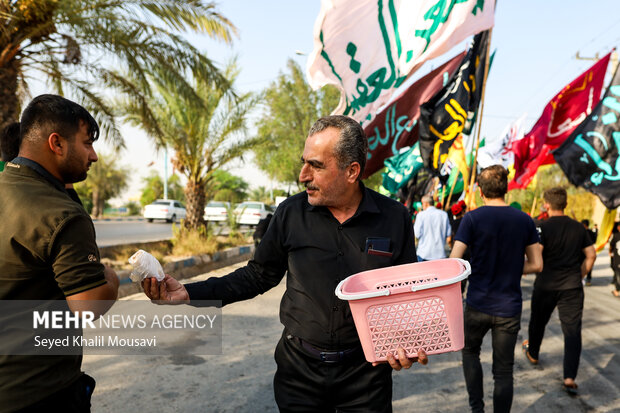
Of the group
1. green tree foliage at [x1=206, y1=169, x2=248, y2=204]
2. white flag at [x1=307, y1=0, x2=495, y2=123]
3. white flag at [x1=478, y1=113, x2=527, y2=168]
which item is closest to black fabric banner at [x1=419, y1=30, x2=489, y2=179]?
white flag at [x1=307, y1=0, x2=495, y2=123]

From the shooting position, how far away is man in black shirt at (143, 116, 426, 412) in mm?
2135

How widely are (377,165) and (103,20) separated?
5.76m

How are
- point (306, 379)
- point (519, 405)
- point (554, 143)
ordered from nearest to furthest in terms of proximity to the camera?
point (306, 379) → point (519, 405) → point (554, 143)

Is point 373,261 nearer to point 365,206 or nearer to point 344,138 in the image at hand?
point 365,206

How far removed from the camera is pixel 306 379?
2170 millimetres

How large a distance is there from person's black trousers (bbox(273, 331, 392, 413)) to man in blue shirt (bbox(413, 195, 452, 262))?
511 centimetres

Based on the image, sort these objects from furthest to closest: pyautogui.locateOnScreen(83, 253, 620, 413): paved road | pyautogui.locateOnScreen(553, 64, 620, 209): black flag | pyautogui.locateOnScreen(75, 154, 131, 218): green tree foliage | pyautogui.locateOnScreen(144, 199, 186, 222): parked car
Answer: pyautogui.locateOnScreen(75, 154, 131, 218): green tree foliage < pyautogui.locateOnScreen(144, 199, 186, 222): parked car < pyautogui.locateOnScreen(553, 64, 620, 209): black flag < pyautogui.locateOnScreen(83, 253, 620, 413): paved road

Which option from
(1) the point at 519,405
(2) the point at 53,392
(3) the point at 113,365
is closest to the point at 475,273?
(1) the point at 519,405

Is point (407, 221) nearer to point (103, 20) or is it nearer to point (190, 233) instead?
point (103, 20)

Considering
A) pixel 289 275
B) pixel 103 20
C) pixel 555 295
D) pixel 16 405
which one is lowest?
pixel 555 295

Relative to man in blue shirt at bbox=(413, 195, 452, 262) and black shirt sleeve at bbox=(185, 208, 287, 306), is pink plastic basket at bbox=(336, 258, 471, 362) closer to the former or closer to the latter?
black shirt sleeve at bbox=(185, 208, 287, 306)

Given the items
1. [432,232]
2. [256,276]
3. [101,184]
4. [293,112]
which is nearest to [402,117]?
[432,232]

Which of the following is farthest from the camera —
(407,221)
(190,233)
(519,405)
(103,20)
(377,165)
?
(190,233)

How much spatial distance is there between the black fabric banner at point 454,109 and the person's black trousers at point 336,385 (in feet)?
14.6
